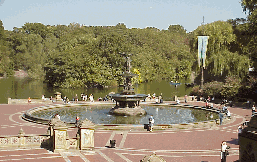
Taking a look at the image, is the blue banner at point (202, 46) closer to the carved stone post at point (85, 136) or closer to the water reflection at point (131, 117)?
the water reflection at point (131, 117)

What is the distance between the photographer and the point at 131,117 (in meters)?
38.2

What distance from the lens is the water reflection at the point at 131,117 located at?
119 feet

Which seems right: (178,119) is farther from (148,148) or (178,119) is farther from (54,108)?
(54,108)

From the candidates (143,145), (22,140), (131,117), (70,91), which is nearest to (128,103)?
(131,117)

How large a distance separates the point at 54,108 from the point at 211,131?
859 inches

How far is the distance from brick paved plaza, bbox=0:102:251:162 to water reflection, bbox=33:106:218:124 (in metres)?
3.81

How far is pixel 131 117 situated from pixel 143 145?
41.9 ft

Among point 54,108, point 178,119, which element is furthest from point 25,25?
point 178,119

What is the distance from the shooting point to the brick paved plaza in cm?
2128

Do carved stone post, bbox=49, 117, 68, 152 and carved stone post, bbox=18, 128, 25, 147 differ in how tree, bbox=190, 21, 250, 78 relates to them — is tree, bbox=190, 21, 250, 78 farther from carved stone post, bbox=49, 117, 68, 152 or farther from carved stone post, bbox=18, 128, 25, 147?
carved stone post, bbox=18, 128, 25, 147

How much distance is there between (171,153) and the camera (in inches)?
909

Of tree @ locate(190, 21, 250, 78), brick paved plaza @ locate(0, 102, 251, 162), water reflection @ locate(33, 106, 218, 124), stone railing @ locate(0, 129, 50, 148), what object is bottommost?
brick paved plaza @ locate(0, 102, 251, 162)

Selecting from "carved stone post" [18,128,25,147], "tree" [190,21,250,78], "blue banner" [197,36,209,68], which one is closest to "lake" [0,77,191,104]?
"blue banner" [197,36,209,68]

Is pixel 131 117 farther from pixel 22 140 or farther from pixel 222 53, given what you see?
pixel 222 53
